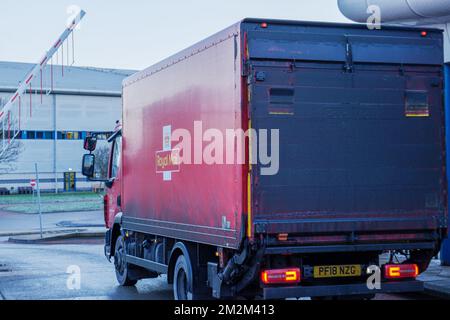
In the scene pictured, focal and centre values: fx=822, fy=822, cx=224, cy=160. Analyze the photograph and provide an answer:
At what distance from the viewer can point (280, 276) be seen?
337 inches

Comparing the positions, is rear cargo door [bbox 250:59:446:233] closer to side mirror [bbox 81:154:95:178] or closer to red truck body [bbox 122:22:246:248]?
red truck body [bbox 122:22:246:248]

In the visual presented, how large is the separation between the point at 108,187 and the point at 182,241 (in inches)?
190

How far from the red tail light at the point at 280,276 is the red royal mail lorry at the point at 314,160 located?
0.05 ft

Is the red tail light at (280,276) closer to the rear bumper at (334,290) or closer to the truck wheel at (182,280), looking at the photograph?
the rear bumper at (334,290)

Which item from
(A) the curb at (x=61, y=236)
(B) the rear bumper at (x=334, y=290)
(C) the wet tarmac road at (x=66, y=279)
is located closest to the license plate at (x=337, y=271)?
(B) the rear bumper at (x=334, y=290)

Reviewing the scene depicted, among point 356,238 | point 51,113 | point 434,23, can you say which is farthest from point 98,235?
point 51,113

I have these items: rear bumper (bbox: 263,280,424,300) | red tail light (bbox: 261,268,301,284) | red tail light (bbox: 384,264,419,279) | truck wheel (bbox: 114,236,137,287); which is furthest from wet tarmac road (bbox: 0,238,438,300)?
red tail light (bbox: 261,268,301,284)

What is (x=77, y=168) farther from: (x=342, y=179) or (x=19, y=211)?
(x=342, y=179)

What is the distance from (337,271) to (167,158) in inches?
119

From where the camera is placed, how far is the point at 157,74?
11.5 metres

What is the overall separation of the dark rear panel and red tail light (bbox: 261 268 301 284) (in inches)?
17.4

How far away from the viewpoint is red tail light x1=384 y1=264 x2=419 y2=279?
912 cm

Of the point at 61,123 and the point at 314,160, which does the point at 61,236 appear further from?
the point at 61,123

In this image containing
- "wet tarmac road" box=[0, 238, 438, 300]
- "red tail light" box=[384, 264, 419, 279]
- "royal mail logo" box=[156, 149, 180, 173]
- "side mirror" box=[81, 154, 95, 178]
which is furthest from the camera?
"side mirror" box=[81, 154, 95, 178]
